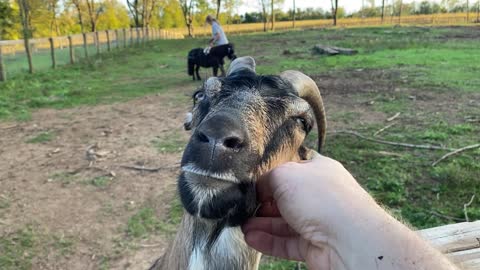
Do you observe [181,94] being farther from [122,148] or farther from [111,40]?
[111,40]

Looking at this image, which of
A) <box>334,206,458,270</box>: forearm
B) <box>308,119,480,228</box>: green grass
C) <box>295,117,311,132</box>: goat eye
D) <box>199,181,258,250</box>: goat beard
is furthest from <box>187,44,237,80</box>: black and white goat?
<box>334,206,458,270</box>: forearm

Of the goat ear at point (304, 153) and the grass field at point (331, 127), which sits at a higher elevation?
the goat ear at point (304, 153)

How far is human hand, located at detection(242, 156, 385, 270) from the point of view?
79.4 inches

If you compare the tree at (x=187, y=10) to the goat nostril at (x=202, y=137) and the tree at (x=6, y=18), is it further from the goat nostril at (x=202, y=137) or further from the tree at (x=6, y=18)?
the goat nostril at (x=202, y=137)

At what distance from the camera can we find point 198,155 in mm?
2152

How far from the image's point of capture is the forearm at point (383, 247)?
71.4 inches

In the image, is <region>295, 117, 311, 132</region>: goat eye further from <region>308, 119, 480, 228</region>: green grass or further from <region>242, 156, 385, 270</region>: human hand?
<region>308, 119, 480, 228</region>: green grass

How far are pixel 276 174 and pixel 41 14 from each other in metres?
36.7

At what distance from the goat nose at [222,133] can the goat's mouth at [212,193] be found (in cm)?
14

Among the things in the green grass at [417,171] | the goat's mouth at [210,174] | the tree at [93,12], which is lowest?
the green grass at [417,171]

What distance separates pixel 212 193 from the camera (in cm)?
221

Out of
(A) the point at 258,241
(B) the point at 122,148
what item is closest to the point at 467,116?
(B) the point at 122,148

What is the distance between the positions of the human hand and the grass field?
228 cm

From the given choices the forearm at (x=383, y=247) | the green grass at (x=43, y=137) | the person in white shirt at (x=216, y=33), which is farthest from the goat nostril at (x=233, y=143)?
the person in white shirt at (x=216, y=33)
